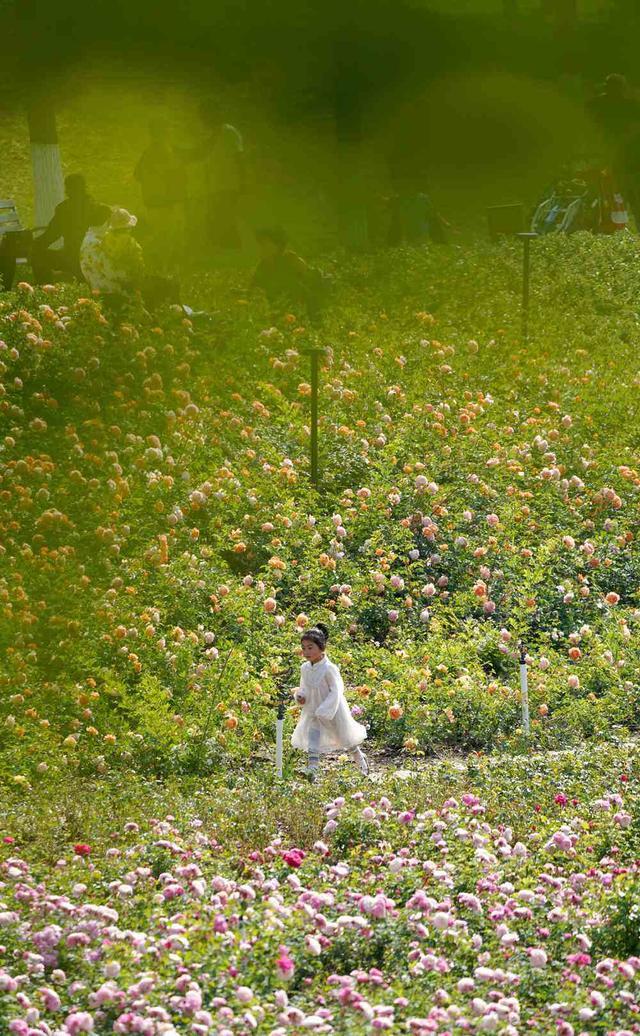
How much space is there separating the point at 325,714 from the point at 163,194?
11073 millimetres

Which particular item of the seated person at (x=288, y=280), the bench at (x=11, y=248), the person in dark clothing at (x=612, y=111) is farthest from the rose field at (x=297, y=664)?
the person in dark clothing at (x=612, y=111)

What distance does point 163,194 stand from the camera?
58.3ft

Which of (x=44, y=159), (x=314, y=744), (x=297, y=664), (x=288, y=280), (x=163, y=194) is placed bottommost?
(x=314, y=744)

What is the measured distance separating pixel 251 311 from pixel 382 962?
30.8ft

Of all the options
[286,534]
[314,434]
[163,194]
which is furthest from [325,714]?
[163,194]

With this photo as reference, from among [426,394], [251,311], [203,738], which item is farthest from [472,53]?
[203,738]

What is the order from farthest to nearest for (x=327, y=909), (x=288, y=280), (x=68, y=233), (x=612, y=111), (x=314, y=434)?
(x=612, y=111) → (x=288, y=280) → (x=68, y=233) → (x=314, y=434) → (x=327, y=909)

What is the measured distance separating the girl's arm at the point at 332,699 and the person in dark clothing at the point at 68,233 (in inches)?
280

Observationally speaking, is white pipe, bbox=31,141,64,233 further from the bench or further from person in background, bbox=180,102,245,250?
the bench

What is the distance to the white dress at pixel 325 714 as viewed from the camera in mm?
7605

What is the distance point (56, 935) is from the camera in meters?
5.31

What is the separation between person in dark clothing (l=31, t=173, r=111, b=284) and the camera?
14328 millimetres

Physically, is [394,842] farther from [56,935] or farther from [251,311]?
[251,311]

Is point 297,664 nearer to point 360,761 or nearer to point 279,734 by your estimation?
point 360,761
